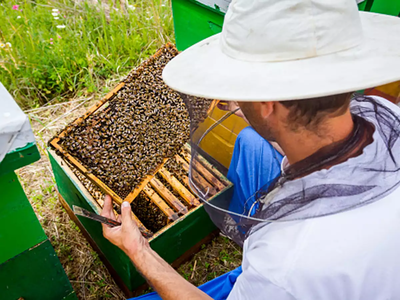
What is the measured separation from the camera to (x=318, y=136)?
1088 millimetres

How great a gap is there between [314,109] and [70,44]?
3.81 metres

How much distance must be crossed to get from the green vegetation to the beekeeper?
317 centimetres

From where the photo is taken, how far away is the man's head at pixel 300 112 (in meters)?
1.01

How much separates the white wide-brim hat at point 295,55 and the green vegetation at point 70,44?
3219 millimetres

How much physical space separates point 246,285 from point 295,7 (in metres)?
0.92

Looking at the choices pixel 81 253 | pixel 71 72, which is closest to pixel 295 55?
pixel 81 253

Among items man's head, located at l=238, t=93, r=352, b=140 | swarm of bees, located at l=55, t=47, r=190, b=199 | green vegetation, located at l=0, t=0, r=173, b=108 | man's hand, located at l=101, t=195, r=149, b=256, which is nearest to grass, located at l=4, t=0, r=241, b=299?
green vegetation, located at l=0, t=0, r=173, b=108

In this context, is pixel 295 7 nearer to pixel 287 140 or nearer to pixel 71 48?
pixel 287 140

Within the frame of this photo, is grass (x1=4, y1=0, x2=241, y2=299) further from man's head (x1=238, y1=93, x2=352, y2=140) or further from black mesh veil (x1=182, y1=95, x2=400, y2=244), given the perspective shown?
man's head (x1=238, y1=93, x2=352, y2=140)

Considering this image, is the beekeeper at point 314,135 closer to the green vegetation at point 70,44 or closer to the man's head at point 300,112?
the man's head at point 300,112

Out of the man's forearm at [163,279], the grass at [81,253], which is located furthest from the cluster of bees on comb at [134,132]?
the grass at [81,253]

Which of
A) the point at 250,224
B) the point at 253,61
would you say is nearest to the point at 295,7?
the point at 253,61

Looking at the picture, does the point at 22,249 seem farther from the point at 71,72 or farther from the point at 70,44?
the point at 70,44

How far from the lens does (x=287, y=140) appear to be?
1.16 metres
